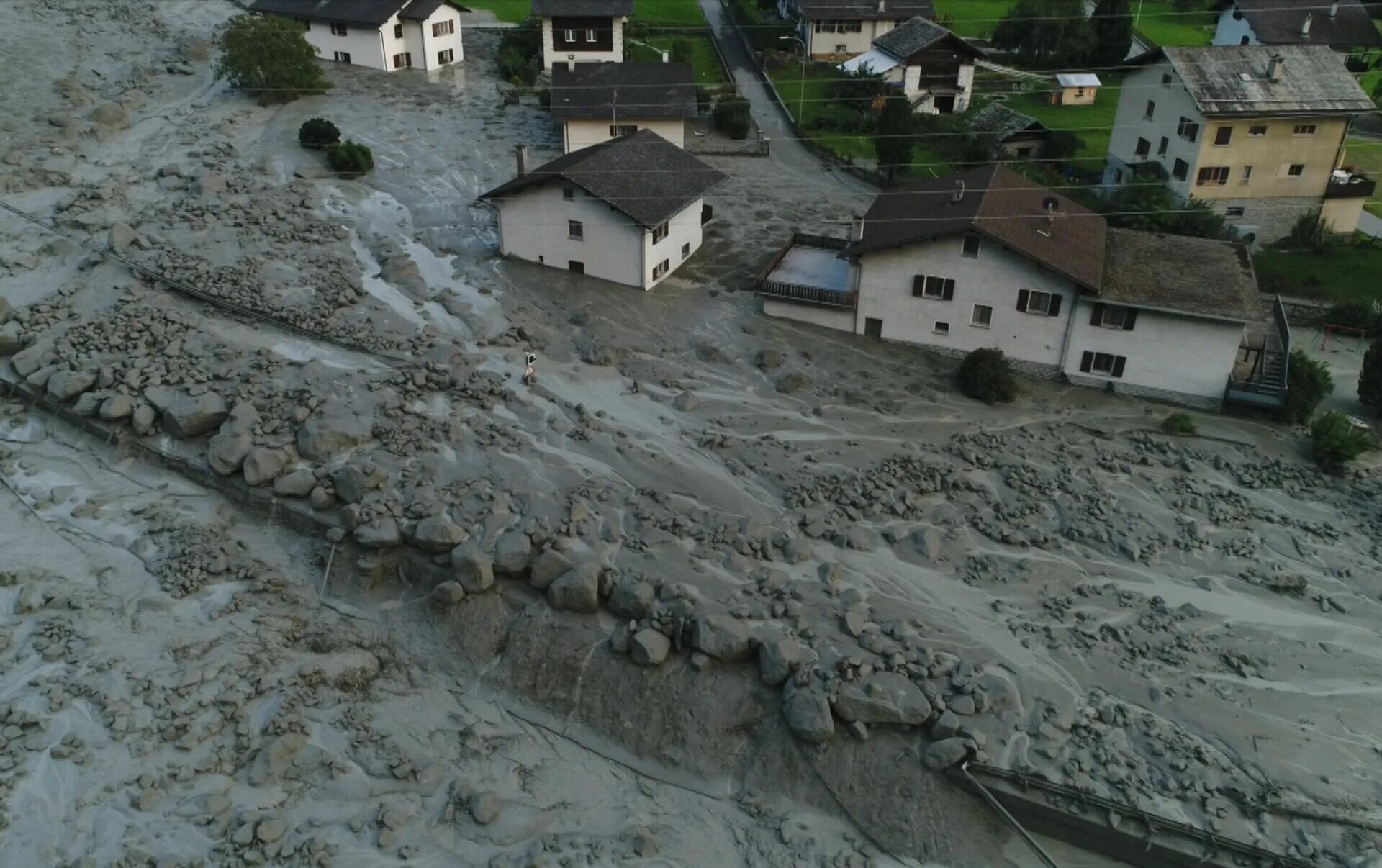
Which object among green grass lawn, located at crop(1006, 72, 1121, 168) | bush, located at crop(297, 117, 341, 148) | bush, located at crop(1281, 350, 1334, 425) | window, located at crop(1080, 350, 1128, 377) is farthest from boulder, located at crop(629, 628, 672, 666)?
green grass lawn, located at crop(1006, 72, 1121, 168)

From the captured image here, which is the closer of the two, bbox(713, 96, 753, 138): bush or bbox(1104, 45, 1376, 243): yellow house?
bbox(1104, 45, 1376, 243): yellow house

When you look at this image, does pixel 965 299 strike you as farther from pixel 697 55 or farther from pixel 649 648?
pixel 697 55

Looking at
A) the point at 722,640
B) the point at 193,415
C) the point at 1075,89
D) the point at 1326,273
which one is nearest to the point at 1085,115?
the point at 1075,89

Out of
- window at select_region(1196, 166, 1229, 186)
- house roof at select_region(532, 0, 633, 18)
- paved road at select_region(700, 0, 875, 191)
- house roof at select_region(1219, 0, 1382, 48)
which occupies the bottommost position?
paved road at select_region(700, 0, 875, 191)

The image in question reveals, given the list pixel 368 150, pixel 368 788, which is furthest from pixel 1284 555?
pixel 368 150

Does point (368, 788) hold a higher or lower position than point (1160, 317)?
lower

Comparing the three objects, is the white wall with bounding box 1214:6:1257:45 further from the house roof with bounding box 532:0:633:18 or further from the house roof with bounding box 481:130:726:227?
the house roof with bounding box 481:130:726:227

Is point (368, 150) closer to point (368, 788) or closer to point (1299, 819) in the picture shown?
point (368, 788)
